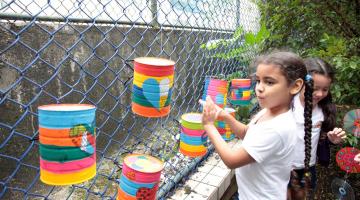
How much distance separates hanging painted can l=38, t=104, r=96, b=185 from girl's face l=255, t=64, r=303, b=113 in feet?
2.79

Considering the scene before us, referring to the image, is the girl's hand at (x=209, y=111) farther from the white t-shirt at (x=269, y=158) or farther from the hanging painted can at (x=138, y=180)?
the hanging painted can at (x=138, y=180)

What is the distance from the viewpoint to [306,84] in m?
1.63

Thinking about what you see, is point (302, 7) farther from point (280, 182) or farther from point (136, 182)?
point (136, 182)

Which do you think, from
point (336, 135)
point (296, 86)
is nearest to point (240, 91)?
point (336, 135)

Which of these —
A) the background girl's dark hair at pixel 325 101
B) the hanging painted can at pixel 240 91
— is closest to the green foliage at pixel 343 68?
the background girl's dark hair at pixel 325 101

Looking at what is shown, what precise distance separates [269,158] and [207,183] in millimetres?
800

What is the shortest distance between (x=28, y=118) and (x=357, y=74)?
8.77 ft

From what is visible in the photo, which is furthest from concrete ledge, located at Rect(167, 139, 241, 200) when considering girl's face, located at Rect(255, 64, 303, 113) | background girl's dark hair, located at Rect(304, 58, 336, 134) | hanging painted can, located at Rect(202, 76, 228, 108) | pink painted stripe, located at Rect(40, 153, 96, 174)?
pink painted stripe, located at Rect(40, 153, 96, 174)

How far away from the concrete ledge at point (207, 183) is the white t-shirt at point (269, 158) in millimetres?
429

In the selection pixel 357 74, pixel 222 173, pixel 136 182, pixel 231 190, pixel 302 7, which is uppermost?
pixel 302 7

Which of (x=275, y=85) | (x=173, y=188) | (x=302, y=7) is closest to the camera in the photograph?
(x=275, y=85)

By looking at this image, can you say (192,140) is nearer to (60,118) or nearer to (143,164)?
(143,164)

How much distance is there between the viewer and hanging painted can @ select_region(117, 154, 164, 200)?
1.32 m

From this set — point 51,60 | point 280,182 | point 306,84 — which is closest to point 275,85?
point 306,84
